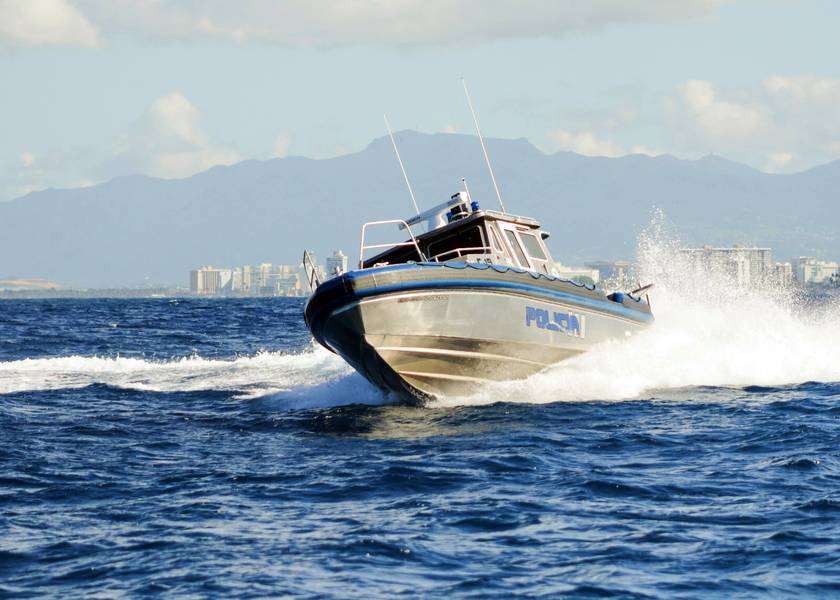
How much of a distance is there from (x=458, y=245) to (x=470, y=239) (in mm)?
261

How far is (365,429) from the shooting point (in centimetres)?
1672

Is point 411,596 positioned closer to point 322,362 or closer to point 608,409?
point 608,409

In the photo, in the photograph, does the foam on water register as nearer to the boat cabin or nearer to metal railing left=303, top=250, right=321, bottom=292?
metal railing left=303, top=250, right=321, bottom=292

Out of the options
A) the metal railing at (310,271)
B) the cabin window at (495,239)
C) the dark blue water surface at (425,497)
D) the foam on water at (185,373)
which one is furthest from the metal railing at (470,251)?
the foam on water at (185,373)

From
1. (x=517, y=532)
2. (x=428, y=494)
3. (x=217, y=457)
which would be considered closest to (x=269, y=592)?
(x=517, y=532)

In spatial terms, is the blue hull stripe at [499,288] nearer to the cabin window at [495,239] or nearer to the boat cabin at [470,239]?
the boat cabin at [470,239]

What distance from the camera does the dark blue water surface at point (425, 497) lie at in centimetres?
918

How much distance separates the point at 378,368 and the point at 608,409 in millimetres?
3671

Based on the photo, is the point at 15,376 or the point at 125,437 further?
the point at 15,376

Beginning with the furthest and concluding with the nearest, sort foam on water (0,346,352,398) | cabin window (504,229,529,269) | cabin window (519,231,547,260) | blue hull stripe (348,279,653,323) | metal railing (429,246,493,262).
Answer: foam on water (0,346,352,398) < cabin window (519,231,547,260) < cabin window (504,229,529,269) < metal railing (429,246,493,262) < blue hull stripe (348,279,653,323)

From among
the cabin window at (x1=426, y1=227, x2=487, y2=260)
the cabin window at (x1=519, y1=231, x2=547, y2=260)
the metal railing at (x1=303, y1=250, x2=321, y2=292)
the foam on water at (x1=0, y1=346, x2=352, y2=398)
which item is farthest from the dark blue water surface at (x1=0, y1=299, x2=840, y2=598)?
the cabin window at (x1=519, y1=231, x2=547, y2=260)

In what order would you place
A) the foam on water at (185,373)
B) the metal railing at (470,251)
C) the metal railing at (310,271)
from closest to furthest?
the metal railing at (310,271)
the metal railing at (470,251)
the foam on water at (185,373)

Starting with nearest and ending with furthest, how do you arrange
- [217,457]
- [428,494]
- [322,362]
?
[428,494] < [217,457] < [322,362]

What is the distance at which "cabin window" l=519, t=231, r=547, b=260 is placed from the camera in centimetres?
2114
